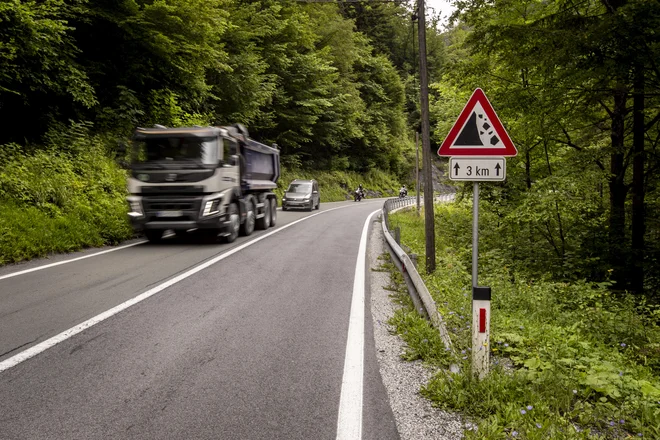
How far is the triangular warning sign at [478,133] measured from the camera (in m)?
3.86

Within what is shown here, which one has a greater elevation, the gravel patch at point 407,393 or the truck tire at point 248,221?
the truck tire at point 248,221

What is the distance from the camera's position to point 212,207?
34.7 feet

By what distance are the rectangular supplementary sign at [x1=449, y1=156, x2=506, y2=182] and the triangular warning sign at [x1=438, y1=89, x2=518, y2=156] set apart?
0.18 ft

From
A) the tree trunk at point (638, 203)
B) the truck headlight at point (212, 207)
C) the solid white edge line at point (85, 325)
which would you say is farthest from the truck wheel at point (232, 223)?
the tree trunk at point (638, 203)

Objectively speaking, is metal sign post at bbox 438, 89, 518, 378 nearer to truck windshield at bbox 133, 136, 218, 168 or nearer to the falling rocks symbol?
the falling rocks symbol

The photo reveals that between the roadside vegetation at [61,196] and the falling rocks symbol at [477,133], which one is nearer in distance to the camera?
the falling rocks symbol at [477,133]

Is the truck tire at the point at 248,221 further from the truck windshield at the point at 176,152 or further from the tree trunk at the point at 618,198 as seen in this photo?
the tree trunk at the point at 618,198

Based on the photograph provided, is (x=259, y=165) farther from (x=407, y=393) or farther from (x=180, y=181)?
(x=407, y=393)

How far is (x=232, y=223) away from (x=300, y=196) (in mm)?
14322

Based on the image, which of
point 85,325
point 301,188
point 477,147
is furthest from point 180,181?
point 301,188

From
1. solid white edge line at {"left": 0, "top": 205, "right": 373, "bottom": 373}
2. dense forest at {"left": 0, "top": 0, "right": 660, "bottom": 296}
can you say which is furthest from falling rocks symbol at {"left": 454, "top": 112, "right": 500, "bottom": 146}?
solid white edge line at {"left": 0, "top": 205, "right": 373, "bottom": 373}

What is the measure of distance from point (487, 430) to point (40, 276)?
7.28 m

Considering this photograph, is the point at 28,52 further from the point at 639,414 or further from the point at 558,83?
the point at 639,414

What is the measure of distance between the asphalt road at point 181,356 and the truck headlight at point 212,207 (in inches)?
→ 111
